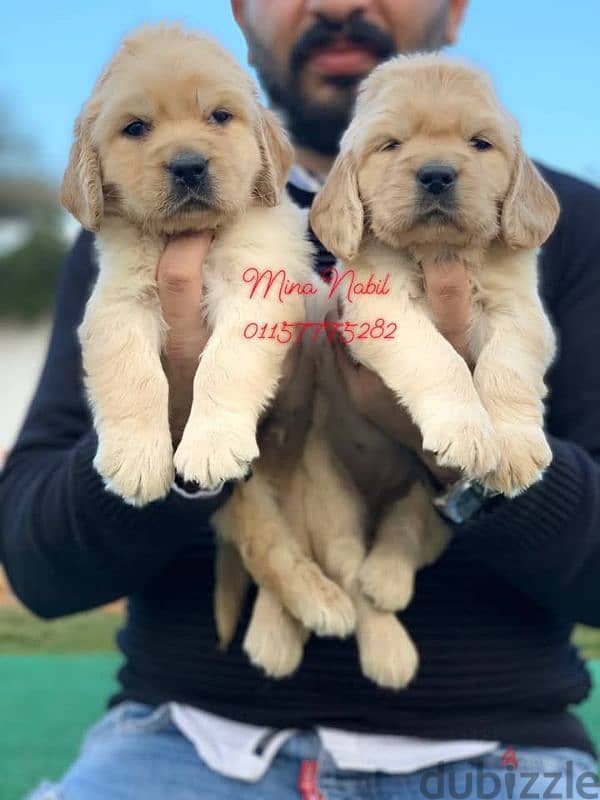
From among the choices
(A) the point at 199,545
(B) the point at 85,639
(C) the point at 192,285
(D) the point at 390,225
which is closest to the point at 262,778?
(A) the point at 199,545

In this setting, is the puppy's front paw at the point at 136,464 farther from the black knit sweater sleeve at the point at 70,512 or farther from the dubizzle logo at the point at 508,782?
the dubizzle logo at the point at 508,782

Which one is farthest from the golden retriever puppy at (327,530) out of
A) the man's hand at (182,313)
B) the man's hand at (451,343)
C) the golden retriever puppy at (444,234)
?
the golden retriever puppy at (444,234)

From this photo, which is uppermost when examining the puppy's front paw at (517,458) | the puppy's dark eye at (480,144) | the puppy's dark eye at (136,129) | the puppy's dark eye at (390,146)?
the puppy's dark eye at (480,144)

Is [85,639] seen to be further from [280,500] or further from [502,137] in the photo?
[502,137]

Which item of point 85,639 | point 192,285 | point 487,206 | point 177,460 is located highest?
point 487,206

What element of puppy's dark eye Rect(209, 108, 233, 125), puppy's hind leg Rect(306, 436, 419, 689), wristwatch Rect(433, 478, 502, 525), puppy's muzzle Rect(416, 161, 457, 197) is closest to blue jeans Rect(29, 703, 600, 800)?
puppy's hind leg Rect(306, 436, 419, 689)
